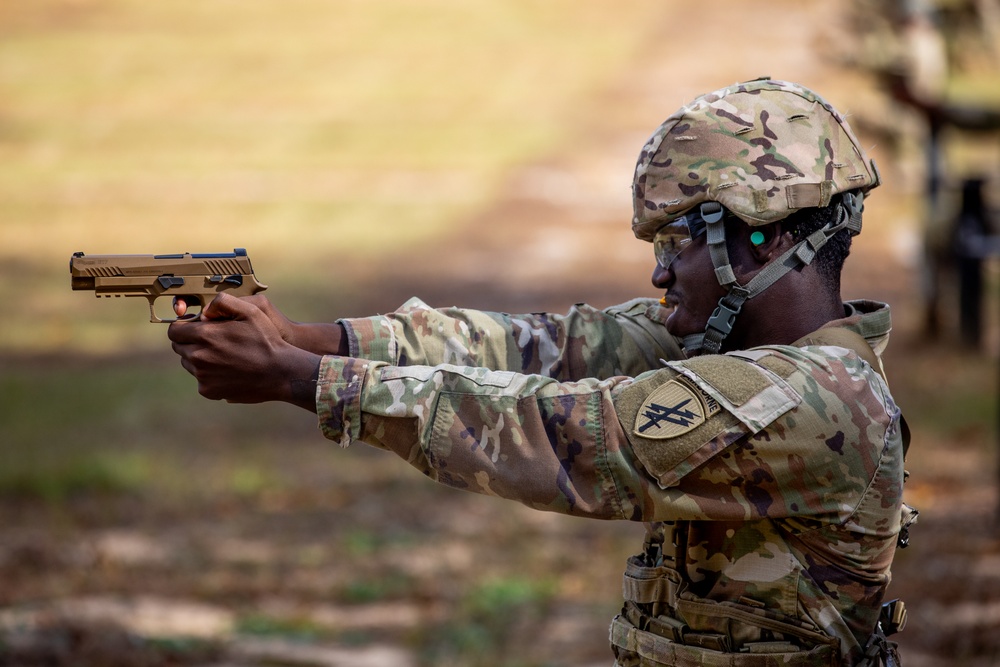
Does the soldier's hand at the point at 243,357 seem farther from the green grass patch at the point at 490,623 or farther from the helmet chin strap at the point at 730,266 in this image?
the green grass patch at the point at 490,623

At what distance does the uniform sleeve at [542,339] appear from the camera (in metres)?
2.84

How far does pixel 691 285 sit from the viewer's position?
2.56m

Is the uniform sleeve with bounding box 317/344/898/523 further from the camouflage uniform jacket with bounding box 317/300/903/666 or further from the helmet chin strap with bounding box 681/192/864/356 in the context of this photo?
the helmet chin strap with bounding box 681/192/864/356

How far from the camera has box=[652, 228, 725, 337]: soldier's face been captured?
100 inches

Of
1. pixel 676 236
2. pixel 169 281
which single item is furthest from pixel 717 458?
pixel 169 281

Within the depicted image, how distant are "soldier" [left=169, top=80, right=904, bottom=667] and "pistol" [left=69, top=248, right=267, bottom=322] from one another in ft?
0.32

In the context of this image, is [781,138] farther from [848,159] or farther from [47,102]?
[47,102]

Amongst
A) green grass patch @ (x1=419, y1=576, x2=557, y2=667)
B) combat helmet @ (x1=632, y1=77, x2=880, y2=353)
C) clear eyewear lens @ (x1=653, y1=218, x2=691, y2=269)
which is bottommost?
green grass patch @ (x1=419, y1=576, x2=557, y2=667)

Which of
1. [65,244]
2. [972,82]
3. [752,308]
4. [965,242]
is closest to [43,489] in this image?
[752,308]

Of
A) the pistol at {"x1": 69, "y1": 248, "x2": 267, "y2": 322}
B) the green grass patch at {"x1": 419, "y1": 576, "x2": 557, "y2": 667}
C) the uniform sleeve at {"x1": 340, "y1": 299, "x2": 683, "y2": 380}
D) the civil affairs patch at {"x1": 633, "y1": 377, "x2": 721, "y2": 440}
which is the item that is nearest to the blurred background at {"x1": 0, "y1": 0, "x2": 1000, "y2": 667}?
the green grass patch at {"x1": 419, "y1": 576, "x2": 557, "y2": 667}

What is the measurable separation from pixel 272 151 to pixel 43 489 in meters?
15.4

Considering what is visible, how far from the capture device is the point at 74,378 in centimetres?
1049

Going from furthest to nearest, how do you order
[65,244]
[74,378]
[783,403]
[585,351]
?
[65,244]
[74,378]
[585,351]
[783,403]

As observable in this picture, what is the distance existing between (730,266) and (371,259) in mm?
13874
